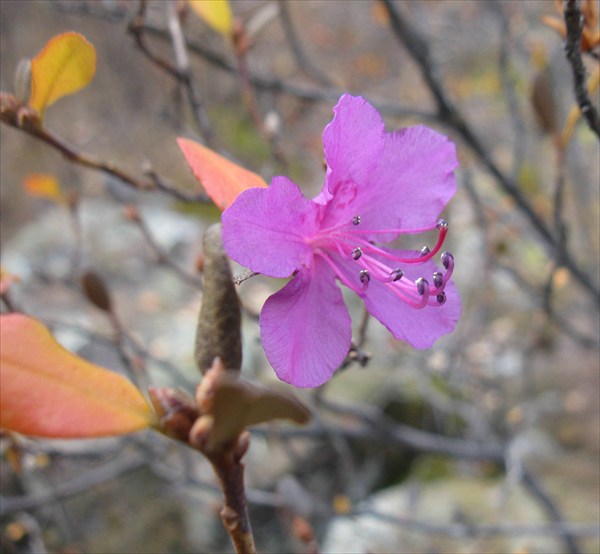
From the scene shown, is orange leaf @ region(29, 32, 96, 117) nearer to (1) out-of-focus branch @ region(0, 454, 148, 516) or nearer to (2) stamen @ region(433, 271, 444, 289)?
(2) stamen @ region(433, 271, 444, 289)

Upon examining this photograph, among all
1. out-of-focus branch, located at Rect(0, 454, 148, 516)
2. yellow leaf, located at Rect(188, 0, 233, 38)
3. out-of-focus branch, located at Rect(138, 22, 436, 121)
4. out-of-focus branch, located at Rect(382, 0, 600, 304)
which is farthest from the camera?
out-of-focus branch, located at Rect(0, 454, 148, 516)

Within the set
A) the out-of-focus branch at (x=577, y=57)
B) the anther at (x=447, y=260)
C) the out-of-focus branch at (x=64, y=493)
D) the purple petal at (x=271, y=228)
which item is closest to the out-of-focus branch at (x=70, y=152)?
the purple petal at (x=271, y=228)

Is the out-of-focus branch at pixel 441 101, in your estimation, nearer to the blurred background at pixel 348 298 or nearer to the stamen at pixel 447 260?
the blurred background at pixel 348 298

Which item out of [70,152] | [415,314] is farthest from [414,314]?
[70,152]

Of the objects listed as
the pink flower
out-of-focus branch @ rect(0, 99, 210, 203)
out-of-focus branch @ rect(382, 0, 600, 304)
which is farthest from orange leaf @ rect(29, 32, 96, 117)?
out-of-focus branch @ rect(382, 0, 600, 304)

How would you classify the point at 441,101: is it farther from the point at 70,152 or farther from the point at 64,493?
the point at 64,493

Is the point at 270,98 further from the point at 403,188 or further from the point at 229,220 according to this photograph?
the point at 229,220
